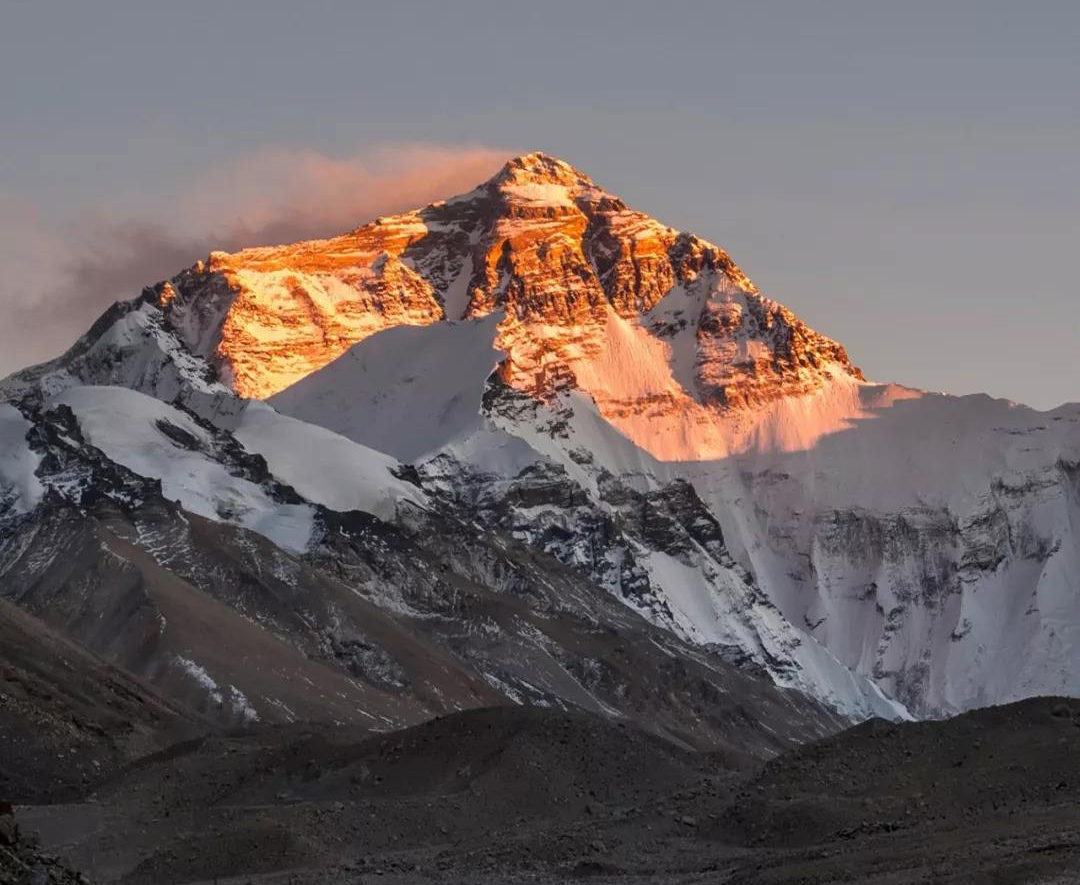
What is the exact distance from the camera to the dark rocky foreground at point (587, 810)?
74.4 m

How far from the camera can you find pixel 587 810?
90375 millimetres

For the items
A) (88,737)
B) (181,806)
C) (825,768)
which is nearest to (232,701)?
(88,737)

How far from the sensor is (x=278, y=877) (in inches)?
3098

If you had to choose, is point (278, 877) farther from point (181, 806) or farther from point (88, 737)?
point (88, 737)

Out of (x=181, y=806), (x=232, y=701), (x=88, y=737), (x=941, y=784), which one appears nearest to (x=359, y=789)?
(x=181, y=806)

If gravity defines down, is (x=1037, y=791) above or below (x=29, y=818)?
above

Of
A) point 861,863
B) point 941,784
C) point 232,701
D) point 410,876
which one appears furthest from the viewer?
point 232,701

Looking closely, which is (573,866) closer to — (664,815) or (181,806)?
(664,815)

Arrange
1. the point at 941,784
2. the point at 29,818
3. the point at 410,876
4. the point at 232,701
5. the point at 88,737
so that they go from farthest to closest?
the point at 232,701
the point at 88,737
the point at 29,818
the point at 941,784
the point at 410,876

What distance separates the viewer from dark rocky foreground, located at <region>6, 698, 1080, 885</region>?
244 ft

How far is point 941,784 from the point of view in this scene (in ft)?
270

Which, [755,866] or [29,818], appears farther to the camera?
[29,818]

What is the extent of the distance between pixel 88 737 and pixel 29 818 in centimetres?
4450

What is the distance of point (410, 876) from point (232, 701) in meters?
118
